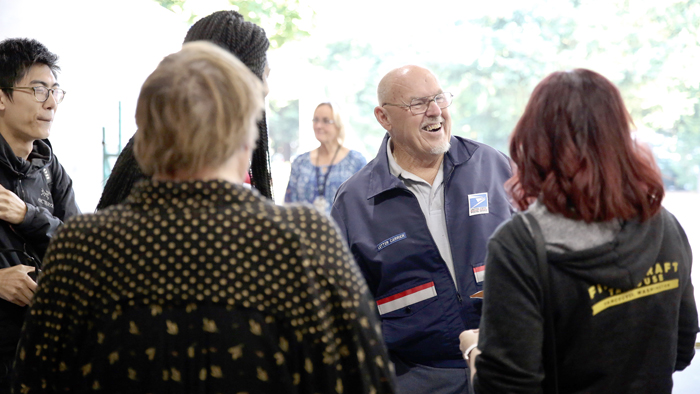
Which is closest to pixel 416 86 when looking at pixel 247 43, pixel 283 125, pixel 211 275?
pixel 247 43

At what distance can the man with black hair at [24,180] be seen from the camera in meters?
2.07

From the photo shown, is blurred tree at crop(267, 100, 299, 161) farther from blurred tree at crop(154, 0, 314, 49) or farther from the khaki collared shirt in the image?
the khaki collared shirt

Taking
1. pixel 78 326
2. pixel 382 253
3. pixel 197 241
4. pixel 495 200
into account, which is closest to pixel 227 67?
pixel 197 241

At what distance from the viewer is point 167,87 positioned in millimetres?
1076

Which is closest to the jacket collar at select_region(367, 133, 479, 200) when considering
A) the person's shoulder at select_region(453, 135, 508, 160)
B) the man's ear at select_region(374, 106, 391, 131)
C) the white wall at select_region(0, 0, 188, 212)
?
the person's shoulder at select_region(453, 135, 508, 160)

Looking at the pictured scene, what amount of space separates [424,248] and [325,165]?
3.03m

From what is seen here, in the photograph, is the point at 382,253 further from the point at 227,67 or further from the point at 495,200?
the point at 227,67

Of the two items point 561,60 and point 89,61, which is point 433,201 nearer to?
point 89,61

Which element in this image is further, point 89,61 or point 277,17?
point 277,17

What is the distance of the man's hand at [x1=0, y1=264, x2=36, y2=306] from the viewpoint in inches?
79.5

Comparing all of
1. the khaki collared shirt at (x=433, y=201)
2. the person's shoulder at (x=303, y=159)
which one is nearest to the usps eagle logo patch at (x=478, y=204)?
the khaki collared shirt at (x=433, y=201)

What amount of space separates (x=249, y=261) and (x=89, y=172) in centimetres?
405

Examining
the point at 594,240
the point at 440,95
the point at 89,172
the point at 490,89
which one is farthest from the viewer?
the point at 490,89

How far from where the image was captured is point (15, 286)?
2.02 metres
